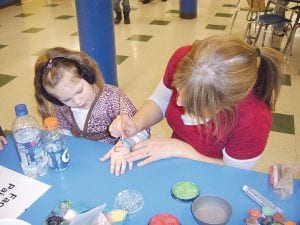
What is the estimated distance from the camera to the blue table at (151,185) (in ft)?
2.52

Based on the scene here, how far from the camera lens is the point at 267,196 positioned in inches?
31.4

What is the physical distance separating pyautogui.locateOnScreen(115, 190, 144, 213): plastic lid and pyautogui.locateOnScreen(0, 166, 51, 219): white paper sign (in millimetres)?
204

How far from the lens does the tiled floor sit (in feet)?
7.19

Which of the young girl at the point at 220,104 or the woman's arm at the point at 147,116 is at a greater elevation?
the young girl at the point at 220,104

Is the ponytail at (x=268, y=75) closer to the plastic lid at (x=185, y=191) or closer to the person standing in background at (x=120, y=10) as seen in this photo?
the plastic lid at (x=185, y=191)

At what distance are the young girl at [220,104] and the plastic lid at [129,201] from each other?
0.13 m

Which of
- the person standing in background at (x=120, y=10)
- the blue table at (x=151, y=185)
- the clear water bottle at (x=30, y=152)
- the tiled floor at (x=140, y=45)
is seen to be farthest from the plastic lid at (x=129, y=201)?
the person standing in background at (x=120, y=10)

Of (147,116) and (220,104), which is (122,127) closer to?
(147,116)

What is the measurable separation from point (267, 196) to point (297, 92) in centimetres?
206

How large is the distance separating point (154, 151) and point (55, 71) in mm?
429

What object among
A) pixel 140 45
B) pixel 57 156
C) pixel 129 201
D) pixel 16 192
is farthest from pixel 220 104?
pixel 140 45

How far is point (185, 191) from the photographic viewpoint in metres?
0.81

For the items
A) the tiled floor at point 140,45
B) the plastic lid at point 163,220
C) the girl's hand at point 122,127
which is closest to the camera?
the plastic lid at point 163,220

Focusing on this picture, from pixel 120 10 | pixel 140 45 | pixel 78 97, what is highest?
pixel 78 97
